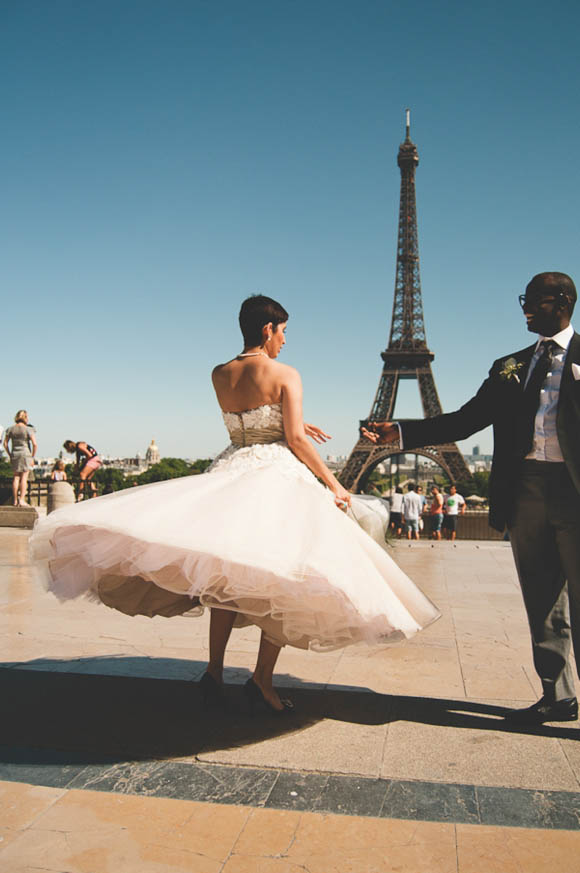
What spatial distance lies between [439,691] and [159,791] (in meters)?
1.80

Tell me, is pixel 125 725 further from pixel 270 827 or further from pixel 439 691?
pixel 439 691

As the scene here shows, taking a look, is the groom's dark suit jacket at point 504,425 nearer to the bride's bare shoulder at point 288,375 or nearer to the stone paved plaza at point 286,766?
the bride's bare shoulder at point 288,375

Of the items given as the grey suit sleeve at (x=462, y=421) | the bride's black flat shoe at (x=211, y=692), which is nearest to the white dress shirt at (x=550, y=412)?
the grey suit sleeve at (x=462, y=421)

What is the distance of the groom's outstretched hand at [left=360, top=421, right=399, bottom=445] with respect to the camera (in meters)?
4.13

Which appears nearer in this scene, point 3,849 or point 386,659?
point 3,849

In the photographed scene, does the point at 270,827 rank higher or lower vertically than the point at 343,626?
lower

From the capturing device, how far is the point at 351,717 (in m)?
3.43

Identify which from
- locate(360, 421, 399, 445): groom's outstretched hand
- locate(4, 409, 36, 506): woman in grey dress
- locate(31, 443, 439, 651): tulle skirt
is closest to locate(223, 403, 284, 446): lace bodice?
locate(31, 443, 439, 651): tulle skirt

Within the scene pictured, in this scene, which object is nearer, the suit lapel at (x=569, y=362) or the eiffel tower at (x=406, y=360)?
the suit lapel at (x=569, y=362)

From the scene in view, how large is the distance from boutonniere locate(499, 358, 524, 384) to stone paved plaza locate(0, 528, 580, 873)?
1.62 m

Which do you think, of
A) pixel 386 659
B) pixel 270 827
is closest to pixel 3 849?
pixel 270 827

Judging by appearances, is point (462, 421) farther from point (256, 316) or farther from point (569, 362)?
point (256, 316)

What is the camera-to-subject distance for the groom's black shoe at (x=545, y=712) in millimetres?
3385

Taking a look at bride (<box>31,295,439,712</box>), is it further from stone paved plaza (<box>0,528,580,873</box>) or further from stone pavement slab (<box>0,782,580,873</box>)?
stone pavement slab (<box>0,782,580,873</box>)
